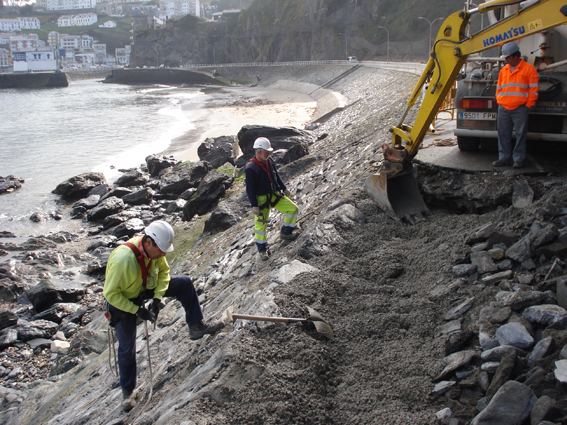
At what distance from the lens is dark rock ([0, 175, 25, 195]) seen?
1886cm

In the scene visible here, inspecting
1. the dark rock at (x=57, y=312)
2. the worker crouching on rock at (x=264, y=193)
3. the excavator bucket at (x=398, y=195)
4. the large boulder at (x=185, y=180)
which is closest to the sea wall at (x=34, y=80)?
the large boulder at (x=185, y=180)

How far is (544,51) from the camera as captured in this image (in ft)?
22.0

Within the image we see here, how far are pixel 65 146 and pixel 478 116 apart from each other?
2666cm

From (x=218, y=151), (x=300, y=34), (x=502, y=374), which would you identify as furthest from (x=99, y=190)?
(x=300, y=34)

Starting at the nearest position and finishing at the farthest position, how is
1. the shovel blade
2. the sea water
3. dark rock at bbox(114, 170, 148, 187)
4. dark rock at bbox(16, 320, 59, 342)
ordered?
the shovel blade → dark rock at bbox(16, 320, 59, 342) → the sea water → dark rock at bbox(114, 170, 148, 187)

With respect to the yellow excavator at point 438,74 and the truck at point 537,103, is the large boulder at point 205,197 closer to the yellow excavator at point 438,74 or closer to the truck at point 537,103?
the yellow excavator at point 438,74

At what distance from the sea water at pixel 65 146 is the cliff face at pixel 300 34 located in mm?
28243

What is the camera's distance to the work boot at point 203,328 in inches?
183

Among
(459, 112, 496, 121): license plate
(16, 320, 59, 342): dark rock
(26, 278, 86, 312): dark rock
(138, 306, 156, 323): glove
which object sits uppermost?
(459, 112, 496, 121): license plate

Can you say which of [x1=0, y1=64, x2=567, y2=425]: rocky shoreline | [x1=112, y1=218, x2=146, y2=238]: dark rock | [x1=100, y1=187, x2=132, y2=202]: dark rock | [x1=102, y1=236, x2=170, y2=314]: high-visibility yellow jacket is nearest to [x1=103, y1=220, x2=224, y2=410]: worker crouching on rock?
[x1=102, y1=236, x2=170, y2=314]: high-visibility yellow jacket

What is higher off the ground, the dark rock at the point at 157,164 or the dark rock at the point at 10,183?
the dark rock at the point at 157,164

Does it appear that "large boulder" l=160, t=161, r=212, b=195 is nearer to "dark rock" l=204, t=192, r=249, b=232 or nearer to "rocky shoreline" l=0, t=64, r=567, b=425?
"dark rock" l=204, t=192, r=249, b=232

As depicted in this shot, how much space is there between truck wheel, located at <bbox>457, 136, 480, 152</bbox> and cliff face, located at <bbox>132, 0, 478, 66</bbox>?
3590cm

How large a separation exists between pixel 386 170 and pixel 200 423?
172 inches
